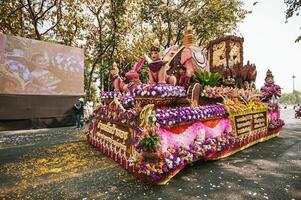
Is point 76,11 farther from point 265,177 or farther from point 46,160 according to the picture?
point 265,177

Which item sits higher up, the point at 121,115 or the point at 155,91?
the point at 155,91

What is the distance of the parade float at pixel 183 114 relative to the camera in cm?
543

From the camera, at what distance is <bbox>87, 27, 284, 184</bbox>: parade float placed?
543 centimetres

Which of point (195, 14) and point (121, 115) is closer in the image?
point (121, 115)

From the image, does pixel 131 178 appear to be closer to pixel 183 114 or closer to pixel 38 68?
pixel 183 114

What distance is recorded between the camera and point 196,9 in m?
22.7

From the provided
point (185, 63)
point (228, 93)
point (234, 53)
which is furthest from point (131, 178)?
point (234, 53)

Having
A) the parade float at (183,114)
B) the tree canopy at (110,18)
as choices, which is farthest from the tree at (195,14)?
the parade float at (183,114)

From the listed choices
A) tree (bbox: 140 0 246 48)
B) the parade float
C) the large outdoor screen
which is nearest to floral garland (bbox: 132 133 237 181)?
the parade float

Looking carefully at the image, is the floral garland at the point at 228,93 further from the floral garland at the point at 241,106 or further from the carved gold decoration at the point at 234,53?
the carved gold decoration at the point at 234,53

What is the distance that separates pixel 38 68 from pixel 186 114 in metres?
12.3

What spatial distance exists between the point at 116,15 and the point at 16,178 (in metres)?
16.7

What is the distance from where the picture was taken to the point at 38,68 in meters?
15.0

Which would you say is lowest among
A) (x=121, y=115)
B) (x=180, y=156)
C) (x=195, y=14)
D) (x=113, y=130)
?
(x=180, y=156)
